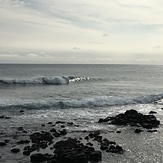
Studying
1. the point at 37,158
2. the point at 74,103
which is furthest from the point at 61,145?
the point at 74,103

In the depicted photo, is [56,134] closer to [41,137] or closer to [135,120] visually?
[41,137]

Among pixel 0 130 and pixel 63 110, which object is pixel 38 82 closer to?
pixel 63 110

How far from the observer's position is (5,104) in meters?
31.8

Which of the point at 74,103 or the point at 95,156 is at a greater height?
the point at 74,103

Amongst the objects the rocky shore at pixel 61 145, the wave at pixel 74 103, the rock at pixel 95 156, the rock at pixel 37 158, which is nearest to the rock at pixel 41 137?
the rocky shore at pixel 61 145

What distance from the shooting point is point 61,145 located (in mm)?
17688

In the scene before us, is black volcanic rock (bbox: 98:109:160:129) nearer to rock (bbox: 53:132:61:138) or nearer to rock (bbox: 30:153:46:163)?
rock (bbox: 53:132:61:138)

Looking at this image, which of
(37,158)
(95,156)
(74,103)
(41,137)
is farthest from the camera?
(74,103)

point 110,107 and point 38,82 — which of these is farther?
point 38,82

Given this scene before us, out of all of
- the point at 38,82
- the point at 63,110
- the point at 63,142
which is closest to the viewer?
the point at 63,142

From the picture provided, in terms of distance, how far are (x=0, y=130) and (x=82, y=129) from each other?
6.33m

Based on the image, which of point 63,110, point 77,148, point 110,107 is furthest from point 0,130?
point 110,107

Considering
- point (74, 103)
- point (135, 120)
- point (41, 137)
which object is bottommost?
point (41, 137)

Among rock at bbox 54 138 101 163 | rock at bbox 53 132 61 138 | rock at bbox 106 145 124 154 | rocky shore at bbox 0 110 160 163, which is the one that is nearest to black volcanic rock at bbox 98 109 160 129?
rocky shore at bbox 0 110 160 163
